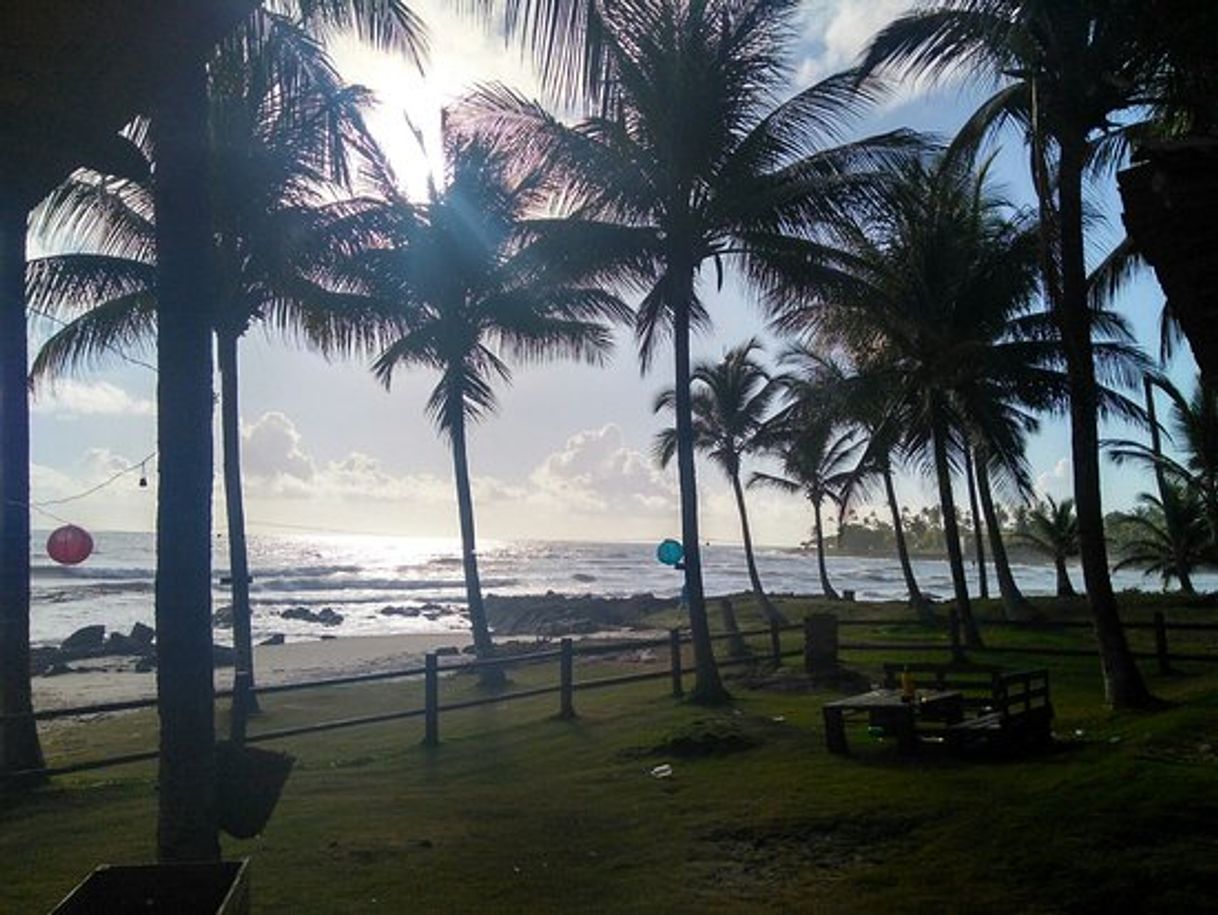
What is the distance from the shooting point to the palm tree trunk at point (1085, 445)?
1149cm

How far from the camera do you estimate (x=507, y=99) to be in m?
14.2

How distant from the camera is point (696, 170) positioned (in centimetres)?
→ 1409

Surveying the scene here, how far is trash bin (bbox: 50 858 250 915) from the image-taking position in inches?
131

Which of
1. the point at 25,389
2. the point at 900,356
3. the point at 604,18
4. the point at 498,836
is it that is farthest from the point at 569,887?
the point at 900,356

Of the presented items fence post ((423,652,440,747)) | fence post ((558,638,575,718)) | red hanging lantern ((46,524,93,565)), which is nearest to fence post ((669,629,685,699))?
fence post ((558,638,575,718))

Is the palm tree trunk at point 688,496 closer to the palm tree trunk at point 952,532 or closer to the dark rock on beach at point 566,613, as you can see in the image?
the palm tree trunk at point 952,532

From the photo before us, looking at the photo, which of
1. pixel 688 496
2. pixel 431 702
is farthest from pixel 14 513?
pixel 688 496

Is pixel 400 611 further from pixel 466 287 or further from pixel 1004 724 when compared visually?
pixel 1004 724

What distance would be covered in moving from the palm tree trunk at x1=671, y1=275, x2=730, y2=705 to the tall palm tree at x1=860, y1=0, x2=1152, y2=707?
4552mm

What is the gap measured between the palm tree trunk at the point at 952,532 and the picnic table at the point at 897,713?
8.91 metres

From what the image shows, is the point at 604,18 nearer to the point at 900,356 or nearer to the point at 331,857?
the point at 331,857

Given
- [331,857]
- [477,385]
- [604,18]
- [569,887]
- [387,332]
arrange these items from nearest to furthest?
[604,18], [569,887], [331,857], [387,332], [477,385]

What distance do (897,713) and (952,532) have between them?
11088mm

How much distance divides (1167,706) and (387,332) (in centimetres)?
1450
